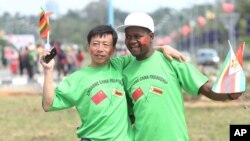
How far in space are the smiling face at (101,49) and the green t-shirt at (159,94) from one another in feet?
0.68

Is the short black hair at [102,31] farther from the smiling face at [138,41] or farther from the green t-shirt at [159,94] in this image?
the green t-shirt at [159,94]

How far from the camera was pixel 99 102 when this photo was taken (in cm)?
505

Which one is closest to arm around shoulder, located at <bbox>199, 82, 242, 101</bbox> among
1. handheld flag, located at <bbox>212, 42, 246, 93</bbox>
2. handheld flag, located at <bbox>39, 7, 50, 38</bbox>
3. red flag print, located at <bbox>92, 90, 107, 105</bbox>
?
handheld flag, located at <bbox>212, 42, 246, 93</bbox>

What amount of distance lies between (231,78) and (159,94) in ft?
1.87

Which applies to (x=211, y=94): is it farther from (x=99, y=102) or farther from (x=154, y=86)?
(x=99, y=102)

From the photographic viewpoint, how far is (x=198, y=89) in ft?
16.7

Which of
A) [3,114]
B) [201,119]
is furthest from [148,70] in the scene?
[3,114]

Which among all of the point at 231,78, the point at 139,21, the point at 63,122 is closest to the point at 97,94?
the point at 139,21

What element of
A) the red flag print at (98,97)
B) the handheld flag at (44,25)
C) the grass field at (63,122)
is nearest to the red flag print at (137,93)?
the red flag print at (98,97)

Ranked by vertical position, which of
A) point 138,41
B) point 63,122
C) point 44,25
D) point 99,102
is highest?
point 44,25

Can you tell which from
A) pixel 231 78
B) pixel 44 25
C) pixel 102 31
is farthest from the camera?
→ pixel 44 25

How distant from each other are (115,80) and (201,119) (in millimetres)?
9123

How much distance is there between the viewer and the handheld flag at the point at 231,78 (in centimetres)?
469

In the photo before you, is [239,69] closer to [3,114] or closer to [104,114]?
[104,114]
